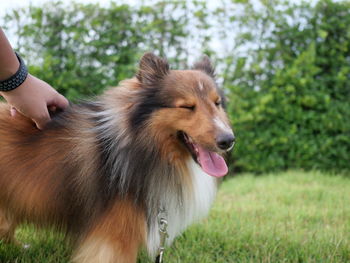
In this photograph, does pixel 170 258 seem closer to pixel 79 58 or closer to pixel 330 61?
pixel 79 58

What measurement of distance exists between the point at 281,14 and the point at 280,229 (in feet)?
13.6

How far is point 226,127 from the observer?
2682 mm

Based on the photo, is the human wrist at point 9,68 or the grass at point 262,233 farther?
the grass at point 262,233

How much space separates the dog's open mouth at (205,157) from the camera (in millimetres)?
2734

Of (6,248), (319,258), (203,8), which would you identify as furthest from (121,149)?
(203,8)

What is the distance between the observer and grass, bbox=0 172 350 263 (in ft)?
11.4

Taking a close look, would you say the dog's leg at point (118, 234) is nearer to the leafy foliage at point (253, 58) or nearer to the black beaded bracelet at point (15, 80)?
the black beaded bracelet at point (15, 80)

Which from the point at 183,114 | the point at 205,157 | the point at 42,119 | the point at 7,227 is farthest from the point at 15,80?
the point at 7,227

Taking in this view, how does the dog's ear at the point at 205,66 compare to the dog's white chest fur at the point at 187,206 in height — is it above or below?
above

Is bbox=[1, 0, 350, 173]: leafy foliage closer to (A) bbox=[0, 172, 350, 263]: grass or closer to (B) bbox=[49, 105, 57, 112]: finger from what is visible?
(A) bbox=[0, 172, 350, 263]: grass

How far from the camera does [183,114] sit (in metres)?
2.75

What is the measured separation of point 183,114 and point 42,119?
1.01 metres

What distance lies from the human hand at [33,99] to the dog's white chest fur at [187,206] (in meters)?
1.04

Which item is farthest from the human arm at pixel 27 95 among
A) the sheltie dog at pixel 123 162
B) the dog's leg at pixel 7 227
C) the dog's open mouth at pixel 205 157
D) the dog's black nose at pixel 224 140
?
the dog's black nose at pixel 224 140
